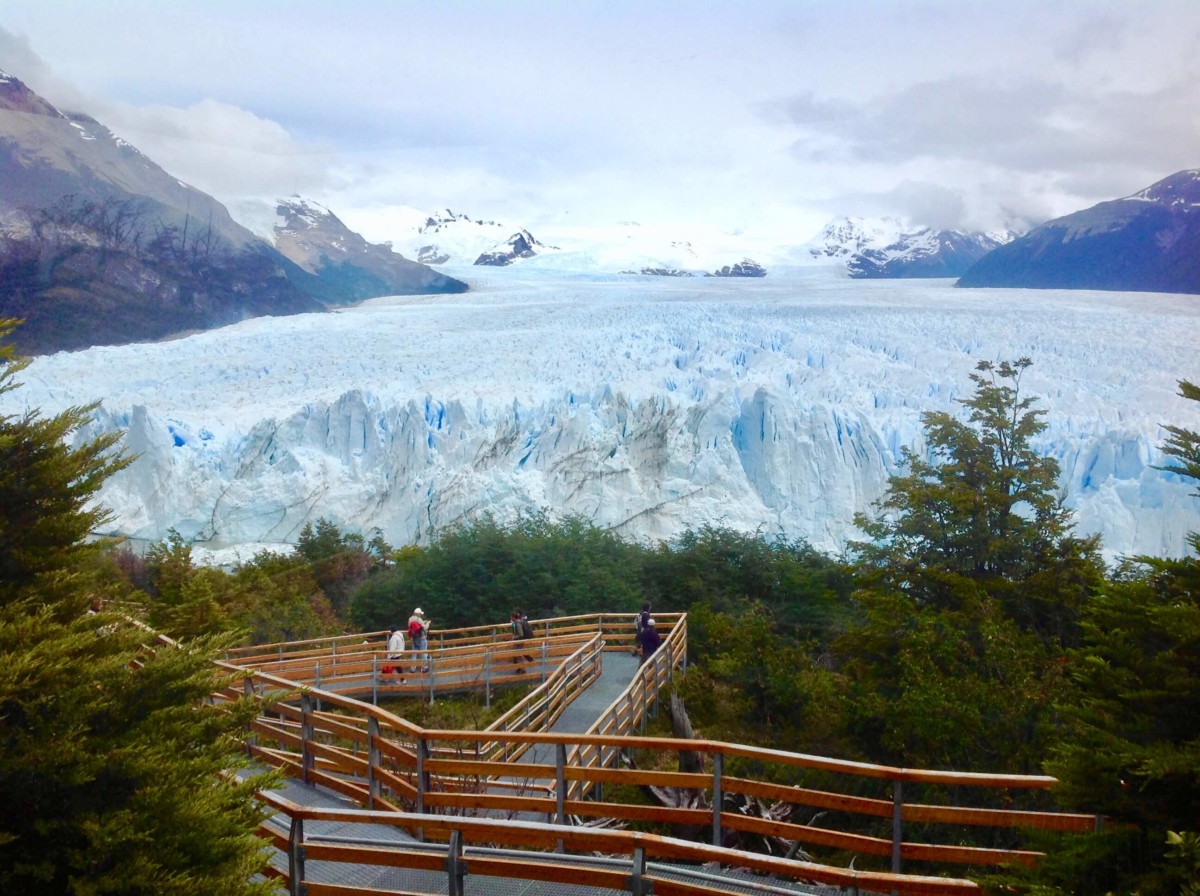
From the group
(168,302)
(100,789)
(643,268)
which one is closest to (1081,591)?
(100,789)

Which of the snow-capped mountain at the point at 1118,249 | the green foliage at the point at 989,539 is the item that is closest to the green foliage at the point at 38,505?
the green foliage at the point at 989,539

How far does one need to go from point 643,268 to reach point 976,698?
120 feet

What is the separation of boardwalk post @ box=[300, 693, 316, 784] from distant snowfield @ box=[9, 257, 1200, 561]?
15.4 metres

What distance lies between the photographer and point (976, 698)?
9.09 metres

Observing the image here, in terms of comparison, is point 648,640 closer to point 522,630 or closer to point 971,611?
point 522,630

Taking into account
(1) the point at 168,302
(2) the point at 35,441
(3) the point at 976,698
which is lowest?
(3) the point at 976,698

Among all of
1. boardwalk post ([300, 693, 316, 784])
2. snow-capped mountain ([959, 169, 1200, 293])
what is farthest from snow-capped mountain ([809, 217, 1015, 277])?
boardwalk post ([300, 693, 316, 784])

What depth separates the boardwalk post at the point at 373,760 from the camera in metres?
6.14

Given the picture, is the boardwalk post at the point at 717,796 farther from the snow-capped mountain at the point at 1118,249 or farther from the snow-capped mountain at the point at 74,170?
the snow-capped mountain at the point at 74,170

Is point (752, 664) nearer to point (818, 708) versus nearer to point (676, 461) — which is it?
point (818, 708)

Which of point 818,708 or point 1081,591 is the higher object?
point 1081,591

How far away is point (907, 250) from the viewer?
162ft

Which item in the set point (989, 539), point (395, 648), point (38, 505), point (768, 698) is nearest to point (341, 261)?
point (395, 648)

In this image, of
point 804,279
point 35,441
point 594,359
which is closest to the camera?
point 35,441
